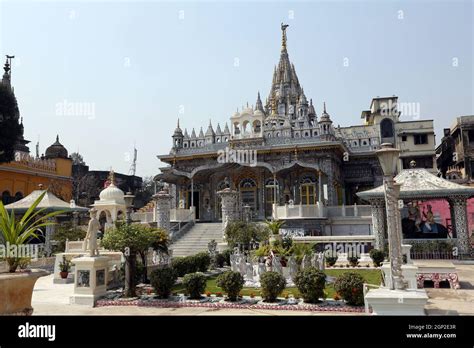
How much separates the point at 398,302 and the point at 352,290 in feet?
9.49

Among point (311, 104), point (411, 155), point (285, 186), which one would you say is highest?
point (311, 104)

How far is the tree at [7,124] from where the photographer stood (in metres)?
31.1

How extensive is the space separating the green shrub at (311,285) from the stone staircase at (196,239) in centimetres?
1299

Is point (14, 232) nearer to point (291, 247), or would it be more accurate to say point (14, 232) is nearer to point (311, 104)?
point (291, 247)

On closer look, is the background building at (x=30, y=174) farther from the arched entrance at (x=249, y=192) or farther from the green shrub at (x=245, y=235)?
the green shrub at (x=245, y=235)

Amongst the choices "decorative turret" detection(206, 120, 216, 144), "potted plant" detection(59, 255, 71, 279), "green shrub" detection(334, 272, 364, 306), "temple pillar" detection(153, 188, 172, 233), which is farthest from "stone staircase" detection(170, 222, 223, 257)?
"green shrub" detection(334, 272, 364, 306)

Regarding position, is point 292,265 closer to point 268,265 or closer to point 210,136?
point 268,265

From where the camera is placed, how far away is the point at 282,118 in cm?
3366

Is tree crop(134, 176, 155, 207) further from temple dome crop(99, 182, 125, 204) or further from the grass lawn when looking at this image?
the grass lawn

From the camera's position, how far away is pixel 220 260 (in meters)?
19.0


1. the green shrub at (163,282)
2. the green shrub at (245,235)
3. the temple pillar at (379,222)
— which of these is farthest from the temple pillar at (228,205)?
the green shrub at (163,282)
